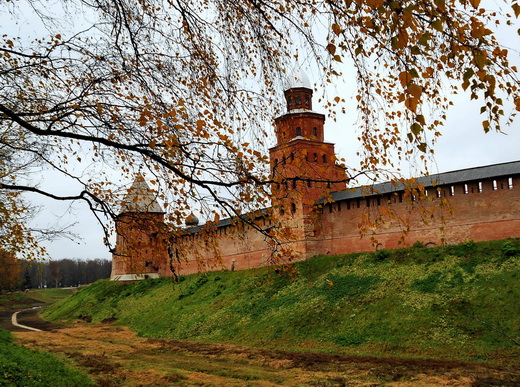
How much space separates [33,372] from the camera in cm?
893

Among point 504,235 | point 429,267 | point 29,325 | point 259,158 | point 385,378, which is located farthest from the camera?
point 29,325

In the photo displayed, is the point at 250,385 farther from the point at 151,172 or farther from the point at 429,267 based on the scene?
the point at 429,267

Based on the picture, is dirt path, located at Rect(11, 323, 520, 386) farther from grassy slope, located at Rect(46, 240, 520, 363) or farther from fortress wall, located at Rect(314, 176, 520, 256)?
fortress wall, located at Rect(314, 176, 520, 256)

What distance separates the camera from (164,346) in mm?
16969

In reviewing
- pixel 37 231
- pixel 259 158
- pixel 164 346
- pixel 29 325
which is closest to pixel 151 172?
pixel 259 158

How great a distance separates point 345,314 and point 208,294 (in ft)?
33.0

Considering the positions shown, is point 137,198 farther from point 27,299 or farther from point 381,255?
point 27,299

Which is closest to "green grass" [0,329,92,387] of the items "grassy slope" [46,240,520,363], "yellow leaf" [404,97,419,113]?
"grassy slope" [46,240,520,363]

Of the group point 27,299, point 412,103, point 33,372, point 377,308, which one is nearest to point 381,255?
point 377,308

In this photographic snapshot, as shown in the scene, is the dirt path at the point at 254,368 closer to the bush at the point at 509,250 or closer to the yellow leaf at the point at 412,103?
the bush at the point at 509,250

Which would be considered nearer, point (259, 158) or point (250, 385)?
point (259, 158)

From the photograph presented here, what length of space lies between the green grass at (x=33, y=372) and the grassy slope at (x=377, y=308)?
5.65 metres

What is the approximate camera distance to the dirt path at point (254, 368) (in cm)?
1030

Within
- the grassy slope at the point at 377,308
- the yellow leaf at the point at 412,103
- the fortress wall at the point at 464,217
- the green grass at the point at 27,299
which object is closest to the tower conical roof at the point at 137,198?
the yellow leaf at the point at 412,103
